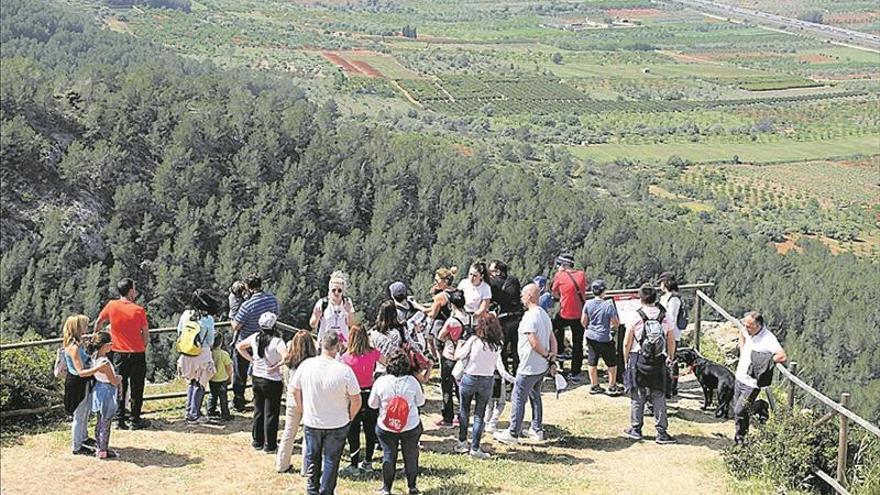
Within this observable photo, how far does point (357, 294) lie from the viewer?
33.8 m

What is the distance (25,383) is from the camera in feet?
37.6

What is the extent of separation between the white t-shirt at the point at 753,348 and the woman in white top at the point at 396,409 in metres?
3.78

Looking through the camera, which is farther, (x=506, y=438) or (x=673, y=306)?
(x=673, y=306)

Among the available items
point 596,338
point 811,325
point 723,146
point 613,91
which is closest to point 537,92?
point 613,91

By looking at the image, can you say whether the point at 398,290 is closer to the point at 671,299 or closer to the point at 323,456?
the point at 323,456

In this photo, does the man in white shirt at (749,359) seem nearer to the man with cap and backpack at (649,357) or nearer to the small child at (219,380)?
the man with cap and backpack at (649,357)

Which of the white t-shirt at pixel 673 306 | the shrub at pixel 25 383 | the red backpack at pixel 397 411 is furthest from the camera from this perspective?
the white t-shirt at pixel 673 306

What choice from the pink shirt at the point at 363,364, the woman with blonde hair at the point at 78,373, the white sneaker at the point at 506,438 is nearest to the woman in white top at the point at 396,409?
A: the pink shirt at the point at 363,364

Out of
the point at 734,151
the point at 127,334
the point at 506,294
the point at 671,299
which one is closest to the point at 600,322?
the point at 671,299

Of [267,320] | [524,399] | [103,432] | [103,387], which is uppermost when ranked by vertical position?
[267,320]

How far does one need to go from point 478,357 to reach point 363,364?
3.97ft

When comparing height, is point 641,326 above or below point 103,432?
above

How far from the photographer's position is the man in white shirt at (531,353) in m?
10.6

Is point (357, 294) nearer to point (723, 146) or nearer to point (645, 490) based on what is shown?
point (645, 490)
